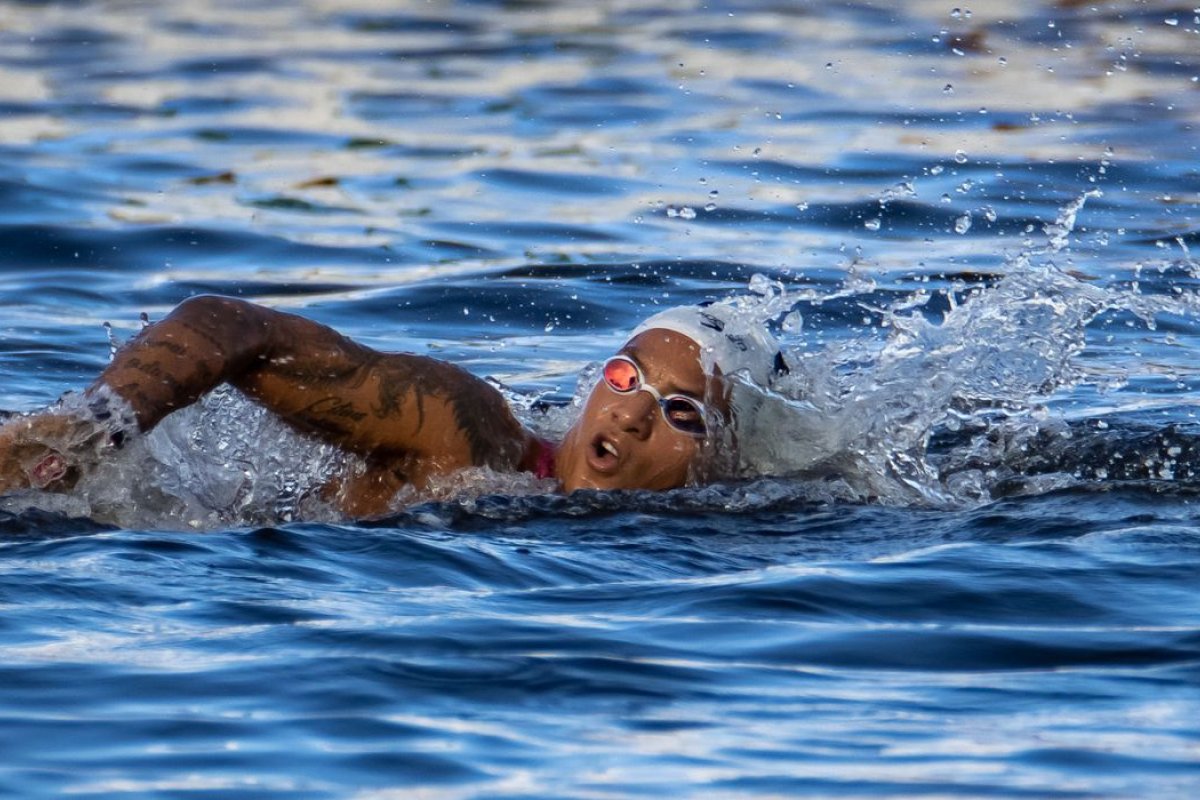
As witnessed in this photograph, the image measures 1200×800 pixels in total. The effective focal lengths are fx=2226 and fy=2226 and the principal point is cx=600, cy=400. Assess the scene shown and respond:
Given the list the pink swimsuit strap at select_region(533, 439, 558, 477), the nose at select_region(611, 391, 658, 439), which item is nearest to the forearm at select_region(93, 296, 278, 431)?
the pink swimsuit strap at select_region(533, 439, 558, 477)

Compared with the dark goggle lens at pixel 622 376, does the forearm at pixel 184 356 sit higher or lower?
higher

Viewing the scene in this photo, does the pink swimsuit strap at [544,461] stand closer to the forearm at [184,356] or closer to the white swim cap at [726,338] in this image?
the white swim cap at [726,338]

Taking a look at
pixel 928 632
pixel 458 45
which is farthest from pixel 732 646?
pixel 458 45

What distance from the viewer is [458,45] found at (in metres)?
20.5

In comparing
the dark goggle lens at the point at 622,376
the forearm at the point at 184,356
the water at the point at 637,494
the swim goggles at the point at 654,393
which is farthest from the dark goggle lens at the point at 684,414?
the forearm at the point at 184,356

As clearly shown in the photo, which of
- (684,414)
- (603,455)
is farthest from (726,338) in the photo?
(603,455)

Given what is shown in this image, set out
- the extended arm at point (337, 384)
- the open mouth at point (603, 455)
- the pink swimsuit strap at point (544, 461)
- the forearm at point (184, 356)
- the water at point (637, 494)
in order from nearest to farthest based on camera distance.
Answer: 1. the water at point (637, 494)
2. the forearm at point (184, 356)
3. the extended arm at point (337, 384)
4. the open mouth at point (603, 455)
5. the pink swimsuit strap at point (544, 461)

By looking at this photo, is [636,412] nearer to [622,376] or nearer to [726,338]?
[622,376]

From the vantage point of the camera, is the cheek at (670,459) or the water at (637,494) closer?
the water at (637,494)

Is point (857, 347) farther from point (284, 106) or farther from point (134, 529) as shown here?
point (284, 106)

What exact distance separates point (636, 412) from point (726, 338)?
482mm

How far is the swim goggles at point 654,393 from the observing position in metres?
7.01

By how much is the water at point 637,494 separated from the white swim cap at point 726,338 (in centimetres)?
12

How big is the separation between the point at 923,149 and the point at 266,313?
30.5ft
